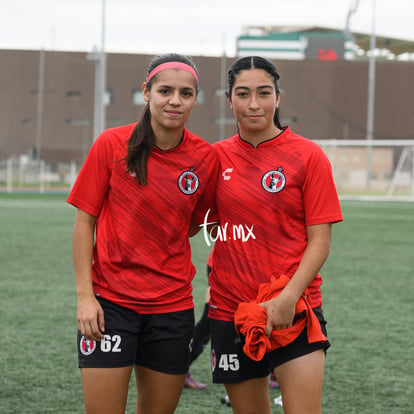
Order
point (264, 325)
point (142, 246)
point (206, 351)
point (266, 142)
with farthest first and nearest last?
point (206, 351) < point (266, 142) < point (142, 246) < point (264, 325)

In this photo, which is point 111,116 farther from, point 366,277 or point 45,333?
point 45,333

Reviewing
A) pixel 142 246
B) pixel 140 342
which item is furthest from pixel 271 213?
pixel 140 342

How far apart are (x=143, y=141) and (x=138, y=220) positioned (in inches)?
12.3

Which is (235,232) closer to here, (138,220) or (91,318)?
(138,220)

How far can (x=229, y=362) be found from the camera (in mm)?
3176

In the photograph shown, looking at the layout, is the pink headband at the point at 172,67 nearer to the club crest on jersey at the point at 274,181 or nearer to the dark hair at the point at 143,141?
the dark hair at the point at 143,141

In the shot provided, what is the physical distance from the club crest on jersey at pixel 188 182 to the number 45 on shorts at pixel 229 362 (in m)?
0.68

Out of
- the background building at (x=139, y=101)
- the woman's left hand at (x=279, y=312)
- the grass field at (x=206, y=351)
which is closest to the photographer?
the woman's left hand at (x=279, y=312)

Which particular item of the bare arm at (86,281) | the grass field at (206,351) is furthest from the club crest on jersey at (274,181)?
the grass field at (206,351)

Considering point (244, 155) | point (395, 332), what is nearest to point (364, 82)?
point (395, 332)

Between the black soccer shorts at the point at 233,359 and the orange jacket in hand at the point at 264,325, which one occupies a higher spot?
the orange jacket in hand at the point at 264,325

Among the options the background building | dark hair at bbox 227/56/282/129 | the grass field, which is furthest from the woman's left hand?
the background building

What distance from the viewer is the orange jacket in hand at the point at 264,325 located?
9.72ft

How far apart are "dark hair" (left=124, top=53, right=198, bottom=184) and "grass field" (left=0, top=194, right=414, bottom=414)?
6.77ft
